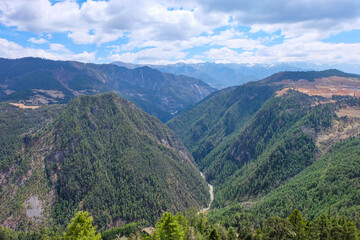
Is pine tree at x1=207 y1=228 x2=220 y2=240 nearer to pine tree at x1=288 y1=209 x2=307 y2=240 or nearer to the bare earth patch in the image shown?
pine tree at x1=288 y1=209 x2=307 y2=240

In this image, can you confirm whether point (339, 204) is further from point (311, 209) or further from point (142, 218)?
point (142, 218)

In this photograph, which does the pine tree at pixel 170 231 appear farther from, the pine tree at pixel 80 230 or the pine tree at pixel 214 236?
the pine tree at pixel 80 230

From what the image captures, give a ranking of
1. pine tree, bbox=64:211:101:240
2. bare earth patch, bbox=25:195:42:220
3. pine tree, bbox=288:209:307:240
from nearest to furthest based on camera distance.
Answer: pine tree, bbox=64:211:101:240, pine tree, bbox=288:209:307:240, bare earth patch, bbox=25:195:42:220

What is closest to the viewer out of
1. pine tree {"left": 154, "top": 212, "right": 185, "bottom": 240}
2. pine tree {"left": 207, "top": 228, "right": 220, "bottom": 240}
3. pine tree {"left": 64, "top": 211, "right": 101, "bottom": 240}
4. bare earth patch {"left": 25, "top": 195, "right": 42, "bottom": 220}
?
pine tree {"left": 64, "top": 211, "right": 101, "bottom": 240}

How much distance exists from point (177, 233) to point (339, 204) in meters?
108

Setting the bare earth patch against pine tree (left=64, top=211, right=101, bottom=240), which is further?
the bare earth patch

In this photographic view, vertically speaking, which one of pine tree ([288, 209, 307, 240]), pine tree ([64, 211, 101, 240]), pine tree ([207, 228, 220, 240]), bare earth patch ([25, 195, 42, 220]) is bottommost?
bare earth patch ([25, 195, 42, 220])

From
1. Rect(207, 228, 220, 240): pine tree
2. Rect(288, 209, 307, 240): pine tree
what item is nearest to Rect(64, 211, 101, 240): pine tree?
Rect(207, 228, 220, 240): pine tree

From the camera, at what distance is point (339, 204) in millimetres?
124688

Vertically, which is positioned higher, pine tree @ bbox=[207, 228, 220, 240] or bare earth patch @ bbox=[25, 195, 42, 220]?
pine tree @ bbox=[207, 228, 220, 240]

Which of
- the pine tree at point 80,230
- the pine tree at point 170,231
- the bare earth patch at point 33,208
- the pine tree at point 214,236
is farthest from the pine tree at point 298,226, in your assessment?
the bare earth patch at point 33,208

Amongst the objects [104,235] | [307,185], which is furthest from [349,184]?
[104,235]

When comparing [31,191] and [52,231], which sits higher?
[31,191]

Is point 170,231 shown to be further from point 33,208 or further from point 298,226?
point 33,208
